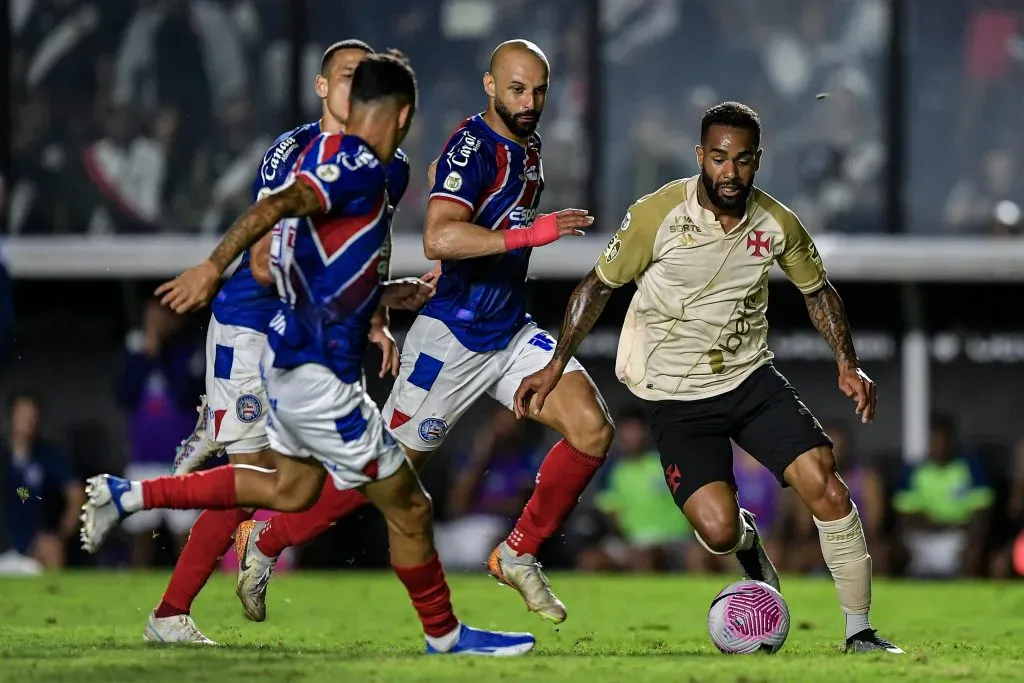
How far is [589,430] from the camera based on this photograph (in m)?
8.14

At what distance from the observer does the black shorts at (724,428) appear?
789cm

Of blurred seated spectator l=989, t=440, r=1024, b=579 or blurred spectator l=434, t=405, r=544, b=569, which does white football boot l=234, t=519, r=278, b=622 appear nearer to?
blurred spectator l=434, t=405, r=544, b=569

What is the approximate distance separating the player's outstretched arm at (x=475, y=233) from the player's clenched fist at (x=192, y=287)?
1449mm

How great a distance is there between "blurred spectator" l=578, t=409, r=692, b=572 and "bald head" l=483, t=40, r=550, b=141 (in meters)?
7.34

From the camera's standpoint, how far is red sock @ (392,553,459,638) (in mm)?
7035

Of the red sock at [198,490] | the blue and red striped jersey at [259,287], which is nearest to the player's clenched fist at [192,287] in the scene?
the red sock at [198,490]

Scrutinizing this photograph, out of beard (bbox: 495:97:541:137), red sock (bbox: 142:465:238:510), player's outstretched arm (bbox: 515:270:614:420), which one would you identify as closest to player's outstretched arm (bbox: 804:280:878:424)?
player's outstretched arm (bbox: 515:270:614:420)

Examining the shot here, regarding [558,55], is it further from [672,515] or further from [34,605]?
[34,605]

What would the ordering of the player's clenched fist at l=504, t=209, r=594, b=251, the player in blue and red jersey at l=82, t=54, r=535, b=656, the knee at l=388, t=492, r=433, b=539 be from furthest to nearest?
the player's clenched fist at l=504, t=209, r=594, b=251 → the knee at l=388, t=492, r=433, b=539 → the player in blue and red jersey at l=82, t=54, r=535, b=656

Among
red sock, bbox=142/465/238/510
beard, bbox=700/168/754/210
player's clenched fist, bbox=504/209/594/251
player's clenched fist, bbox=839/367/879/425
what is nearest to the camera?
red sock, bbox=142/465/238/510

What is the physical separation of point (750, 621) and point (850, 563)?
19.6 inches

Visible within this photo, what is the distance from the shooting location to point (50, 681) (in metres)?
6.38

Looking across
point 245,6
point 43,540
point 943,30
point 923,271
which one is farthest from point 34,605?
point 943,30

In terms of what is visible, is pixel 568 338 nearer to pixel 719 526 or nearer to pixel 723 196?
pixel 723 196
